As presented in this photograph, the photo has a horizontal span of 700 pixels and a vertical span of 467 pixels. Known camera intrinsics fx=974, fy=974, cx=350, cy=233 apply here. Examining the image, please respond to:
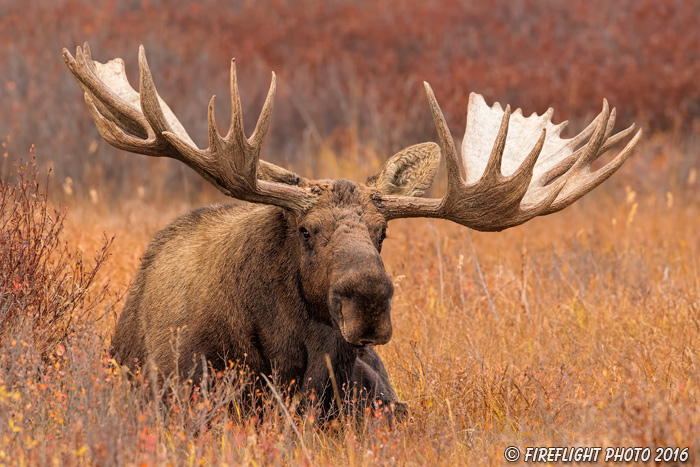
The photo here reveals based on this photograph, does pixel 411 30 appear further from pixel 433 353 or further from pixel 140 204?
pixel 433 353

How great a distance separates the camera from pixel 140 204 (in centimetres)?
1077

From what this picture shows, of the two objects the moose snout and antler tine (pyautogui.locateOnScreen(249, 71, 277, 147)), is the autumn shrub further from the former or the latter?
the moose snout

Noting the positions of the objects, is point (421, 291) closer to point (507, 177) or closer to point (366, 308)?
point (507, 177)

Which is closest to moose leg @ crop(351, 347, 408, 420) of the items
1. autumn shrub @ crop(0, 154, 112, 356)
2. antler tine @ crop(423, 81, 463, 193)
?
antler tine @ crop(423, 81, 463, 193)

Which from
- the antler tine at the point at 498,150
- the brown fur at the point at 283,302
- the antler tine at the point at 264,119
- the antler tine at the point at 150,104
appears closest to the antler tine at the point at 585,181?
the antler tine at the point at 498,150

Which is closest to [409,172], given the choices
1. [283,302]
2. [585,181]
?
[585,181]

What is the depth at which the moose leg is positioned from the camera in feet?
14.7

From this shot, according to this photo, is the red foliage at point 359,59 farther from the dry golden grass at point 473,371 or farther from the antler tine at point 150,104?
the antler tine at point 150,104

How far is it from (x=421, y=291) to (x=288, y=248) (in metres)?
2.10

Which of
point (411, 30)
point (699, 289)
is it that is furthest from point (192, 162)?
point (411, 30)

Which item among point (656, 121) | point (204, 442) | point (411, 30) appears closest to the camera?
point (204, 442)

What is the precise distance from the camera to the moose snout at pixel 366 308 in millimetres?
3814

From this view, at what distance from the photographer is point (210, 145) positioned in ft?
13.8

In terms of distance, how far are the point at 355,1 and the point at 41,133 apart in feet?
24.5
